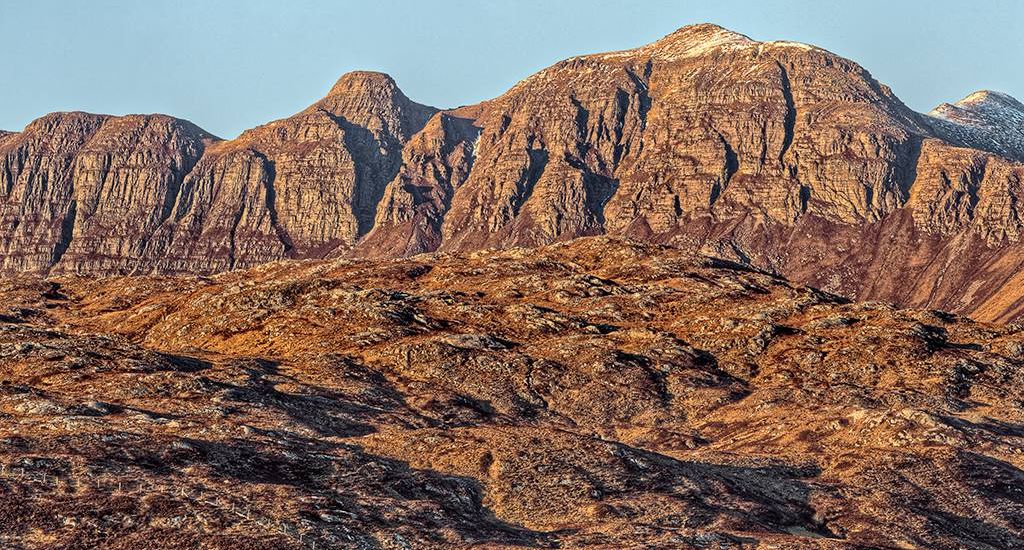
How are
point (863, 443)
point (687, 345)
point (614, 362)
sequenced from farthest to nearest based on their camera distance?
1. point (687, 345)
2. point (614, 362)
3. point (863, 443)

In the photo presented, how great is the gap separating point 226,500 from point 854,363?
9018 centimetres

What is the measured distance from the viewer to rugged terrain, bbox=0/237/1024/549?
51031 millimetres

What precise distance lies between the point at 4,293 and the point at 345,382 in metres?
102

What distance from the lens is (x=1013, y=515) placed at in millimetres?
64750

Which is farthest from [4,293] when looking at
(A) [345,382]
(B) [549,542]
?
(B) [549,542]

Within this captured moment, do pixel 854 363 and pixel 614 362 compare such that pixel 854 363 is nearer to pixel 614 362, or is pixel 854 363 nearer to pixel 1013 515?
pixel 614 362

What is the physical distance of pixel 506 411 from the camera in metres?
105

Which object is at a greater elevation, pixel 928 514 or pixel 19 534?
pixel 19 534

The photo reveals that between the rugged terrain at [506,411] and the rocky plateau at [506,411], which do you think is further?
the rugged terrain at [506,411]

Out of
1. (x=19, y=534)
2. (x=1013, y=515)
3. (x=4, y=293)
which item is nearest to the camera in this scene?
(x=19, y=534)

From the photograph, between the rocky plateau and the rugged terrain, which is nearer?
the rocky plateau

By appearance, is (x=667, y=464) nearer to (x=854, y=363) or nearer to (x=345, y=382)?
(x=345, y=382)

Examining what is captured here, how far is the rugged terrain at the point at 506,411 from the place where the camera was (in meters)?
51.0

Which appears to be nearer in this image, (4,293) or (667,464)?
(667,464)
